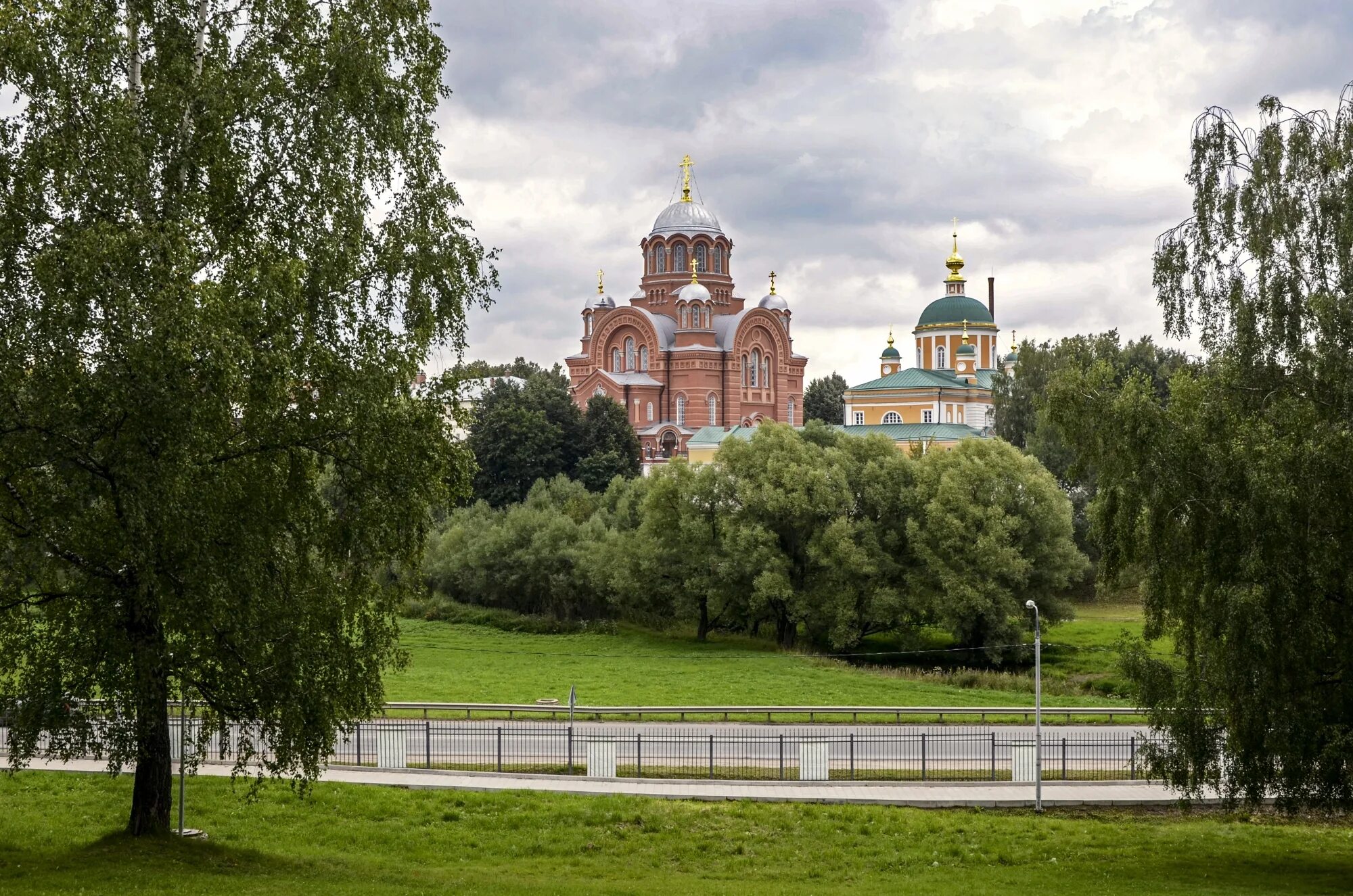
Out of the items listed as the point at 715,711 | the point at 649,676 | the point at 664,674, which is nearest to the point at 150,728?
the point at 715,711

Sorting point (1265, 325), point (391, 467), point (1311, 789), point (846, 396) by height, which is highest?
point (846, 396)

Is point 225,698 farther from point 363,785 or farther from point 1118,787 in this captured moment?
point 1118,787

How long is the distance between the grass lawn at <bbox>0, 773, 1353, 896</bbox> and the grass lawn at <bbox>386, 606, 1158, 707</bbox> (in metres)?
Answer: 8.03

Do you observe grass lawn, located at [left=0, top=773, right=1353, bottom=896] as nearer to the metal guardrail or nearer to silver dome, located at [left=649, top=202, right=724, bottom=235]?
the metal guardrail

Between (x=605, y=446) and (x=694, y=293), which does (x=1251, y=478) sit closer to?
(x=605, y=446)

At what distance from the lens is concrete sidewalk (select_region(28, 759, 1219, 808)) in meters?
22.2

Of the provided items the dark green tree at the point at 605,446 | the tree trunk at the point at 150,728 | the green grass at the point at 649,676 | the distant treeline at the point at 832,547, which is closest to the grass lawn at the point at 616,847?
the tree trunk at the point at 150,728

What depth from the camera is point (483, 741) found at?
1037 inches

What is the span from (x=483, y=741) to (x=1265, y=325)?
15496 mm

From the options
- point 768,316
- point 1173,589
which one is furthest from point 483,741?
point 768,316

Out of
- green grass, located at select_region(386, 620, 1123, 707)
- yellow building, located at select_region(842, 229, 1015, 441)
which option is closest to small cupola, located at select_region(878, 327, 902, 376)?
yellow building, located at select_region(842, 229, 1015, 441)

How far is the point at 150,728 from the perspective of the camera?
15430 millimetres

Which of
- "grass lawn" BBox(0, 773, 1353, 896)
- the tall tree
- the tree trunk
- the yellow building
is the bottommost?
"grass lawn" BBox(0, 773, 1353, 896)

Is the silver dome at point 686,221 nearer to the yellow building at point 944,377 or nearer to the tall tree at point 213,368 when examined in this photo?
the yellow building at point 944,377
